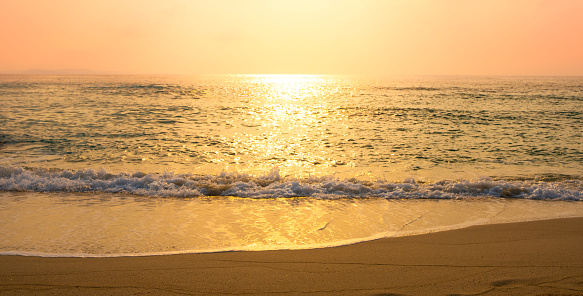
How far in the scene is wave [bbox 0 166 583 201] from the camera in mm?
9906

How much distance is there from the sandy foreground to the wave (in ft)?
12.6

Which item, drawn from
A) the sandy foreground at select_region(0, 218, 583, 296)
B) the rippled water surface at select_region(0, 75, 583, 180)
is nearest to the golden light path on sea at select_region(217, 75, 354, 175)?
the rippled water surface at select_region(0, 75, 583, 180)

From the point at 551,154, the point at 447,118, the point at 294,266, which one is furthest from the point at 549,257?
the point at 447,118

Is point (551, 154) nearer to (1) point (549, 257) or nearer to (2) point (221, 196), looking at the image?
(1) point (549, 257)

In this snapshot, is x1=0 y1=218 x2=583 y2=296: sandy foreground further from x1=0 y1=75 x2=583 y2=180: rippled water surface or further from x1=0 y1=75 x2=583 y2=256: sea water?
x1=0 y1=75 x2=583 y2=180: rippled water surface

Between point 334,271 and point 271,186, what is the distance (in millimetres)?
5548

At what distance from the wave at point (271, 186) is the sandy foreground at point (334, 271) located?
3.84 m

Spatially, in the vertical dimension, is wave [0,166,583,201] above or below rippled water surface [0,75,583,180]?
below

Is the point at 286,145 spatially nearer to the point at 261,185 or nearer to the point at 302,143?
the point at 302,143

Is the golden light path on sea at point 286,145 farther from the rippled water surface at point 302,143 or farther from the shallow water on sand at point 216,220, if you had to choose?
the shallow water on sand at point 216,220

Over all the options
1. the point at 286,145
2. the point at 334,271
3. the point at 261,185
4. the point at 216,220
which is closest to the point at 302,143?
the point at 286,145

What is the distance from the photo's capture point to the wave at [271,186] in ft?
32.5

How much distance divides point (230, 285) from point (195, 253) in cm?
133

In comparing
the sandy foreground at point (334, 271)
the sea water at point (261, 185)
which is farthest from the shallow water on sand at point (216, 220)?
the sandy foreground at point (334, 271)
